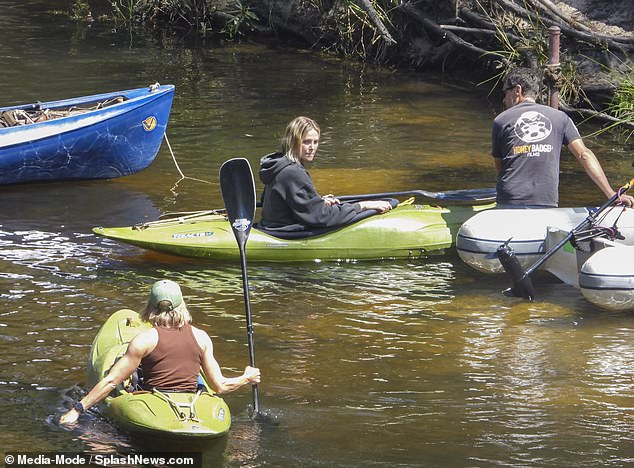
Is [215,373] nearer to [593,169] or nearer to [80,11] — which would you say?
[593,169]

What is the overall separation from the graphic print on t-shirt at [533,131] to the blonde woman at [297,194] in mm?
1279

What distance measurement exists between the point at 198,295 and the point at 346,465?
9.30 feet

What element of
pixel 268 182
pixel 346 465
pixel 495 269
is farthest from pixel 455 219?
pixel 346 465

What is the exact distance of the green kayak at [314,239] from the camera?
339 inches

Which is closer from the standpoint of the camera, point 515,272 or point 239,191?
point 239,191

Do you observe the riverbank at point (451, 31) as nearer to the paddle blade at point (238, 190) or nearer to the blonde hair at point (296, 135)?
the blonde hair at point (296, 135)

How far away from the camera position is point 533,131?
818 cm

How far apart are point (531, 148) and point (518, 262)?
34.7 inches

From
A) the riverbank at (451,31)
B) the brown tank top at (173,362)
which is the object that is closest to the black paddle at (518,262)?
the brown tank top at (173,362)

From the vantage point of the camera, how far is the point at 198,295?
8.10 m

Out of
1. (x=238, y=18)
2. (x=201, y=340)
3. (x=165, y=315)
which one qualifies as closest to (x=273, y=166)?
(x=201, y=340)

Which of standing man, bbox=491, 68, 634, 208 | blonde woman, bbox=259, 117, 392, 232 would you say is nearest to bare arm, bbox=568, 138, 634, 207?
standing man, bbox=491, 68, 634, 208

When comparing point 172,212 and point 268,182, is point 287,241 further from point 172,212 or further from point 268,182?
point 172,212

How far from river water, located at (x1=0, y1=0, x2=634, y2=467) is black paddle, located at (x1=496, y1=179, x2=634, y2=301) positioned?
0.13 metres
